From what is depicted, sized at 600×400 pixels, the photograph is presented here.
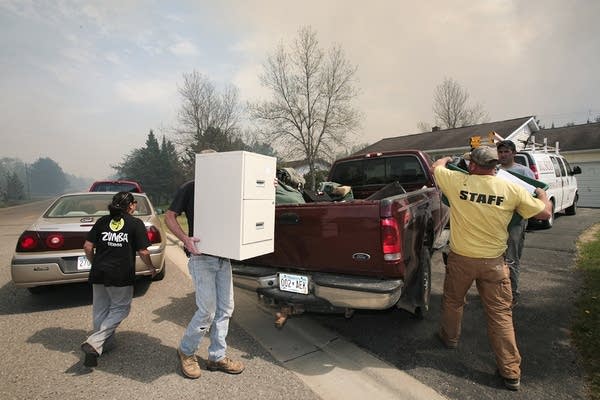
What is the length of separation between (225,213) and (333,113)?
26455 millimetres

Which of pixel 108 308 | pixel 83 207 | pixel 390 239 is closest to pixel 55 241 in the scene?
pixel 83 207

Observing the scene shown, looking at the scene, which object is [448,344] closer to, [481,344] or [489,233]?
[481,344]

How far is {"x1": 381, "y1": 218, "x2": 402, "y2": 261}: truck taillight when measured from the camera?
283 cm

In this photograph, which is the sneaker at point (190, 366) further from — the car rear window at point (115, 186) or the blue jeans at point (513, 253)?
the car rear window at point (115, 186)

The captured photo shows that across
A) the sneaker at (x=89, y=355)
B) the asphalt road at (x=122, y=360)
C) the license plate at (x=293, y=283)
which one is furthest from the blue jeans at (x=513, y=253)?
the sneaker at (x=89, y=355)

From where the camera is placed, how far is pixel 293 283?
10.5 ft

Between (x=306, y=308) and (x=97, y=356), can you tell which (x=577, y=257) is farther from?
(x=97, y=356)

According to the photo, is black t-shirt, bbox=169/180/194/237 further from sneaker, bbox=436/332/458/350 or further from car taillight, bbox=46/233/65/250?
sneaker, bbox=436/332/458/350

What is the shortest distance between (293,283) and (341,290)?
0.49 m

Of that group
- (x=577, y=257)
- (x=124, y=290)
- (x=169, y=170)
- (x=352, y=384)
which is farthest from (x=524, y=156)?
(x=169, y=170)

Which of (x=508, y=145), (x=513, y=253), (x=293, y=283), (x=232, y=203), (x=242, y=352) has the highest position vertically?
(x=508, y=145)

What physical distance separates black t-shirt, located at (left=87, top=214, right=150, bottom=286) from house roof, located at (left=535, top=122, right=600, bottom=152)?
21.2 m

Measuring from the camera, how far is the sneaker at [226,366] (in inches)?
117

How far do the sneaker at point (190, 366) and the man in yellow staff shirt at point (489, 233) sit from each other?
7.88 ft
